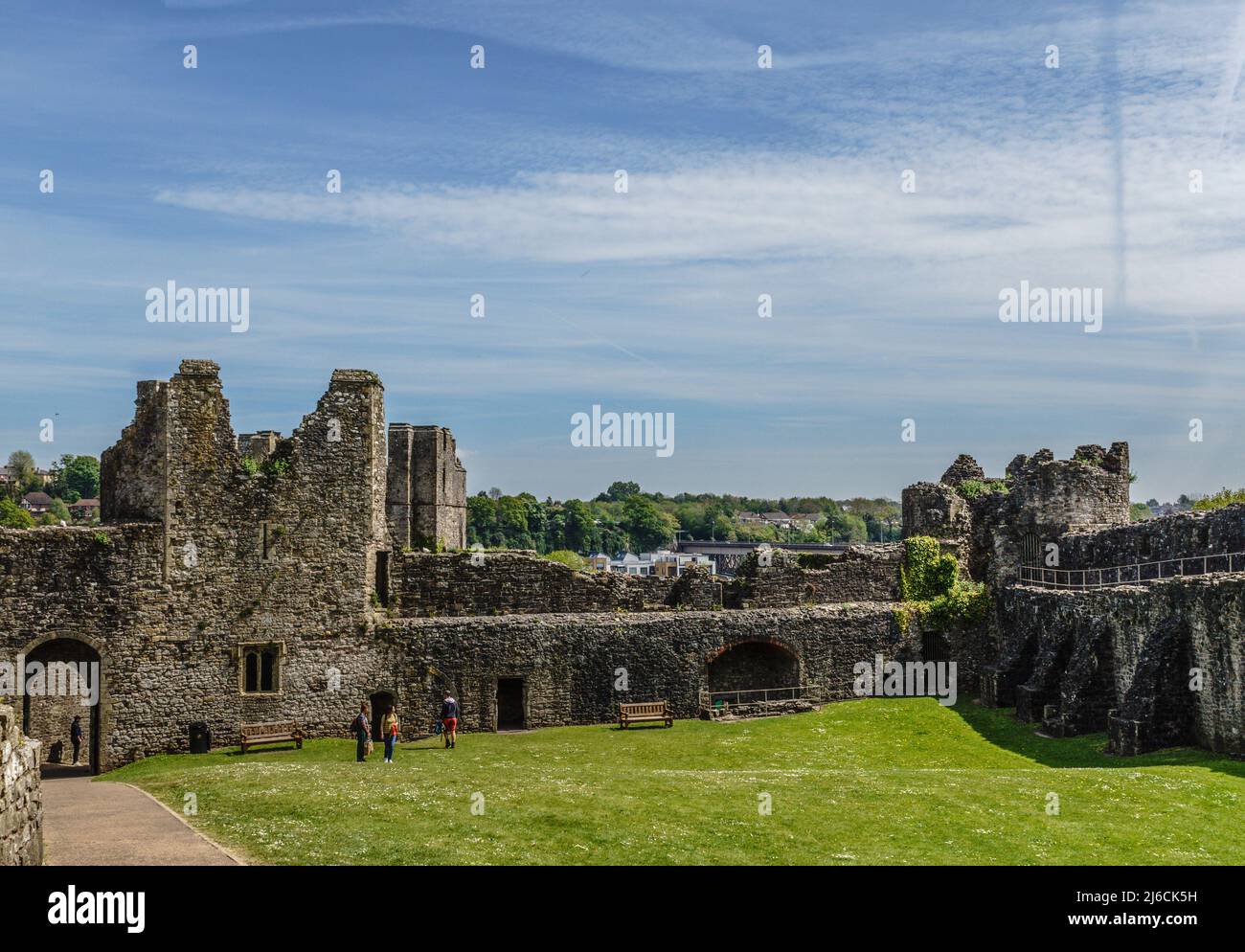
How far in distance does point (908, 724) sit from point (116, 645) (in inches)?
828

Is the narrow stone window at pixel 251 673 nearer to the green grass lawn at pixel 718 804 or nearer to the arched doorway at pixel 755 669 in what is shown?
the green grass lawn at pixel 718 804

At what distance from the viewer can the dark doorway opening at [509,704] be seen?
117 feet

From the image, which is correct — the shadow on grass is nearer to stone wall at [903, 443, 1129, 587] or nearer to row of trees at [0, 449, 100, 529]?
stone wall at [903, 443, 1129, 587]

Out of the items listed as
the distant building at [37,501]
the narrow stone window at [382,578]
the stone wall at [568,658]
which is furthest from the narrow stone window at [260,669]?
the distant building at [37,501]

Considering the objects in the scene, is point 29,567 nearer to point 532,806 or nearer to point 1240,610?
point 532,806

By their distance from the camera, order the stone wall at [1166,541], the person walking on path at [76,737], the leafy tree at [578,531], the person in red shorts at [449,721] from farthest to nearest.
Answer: the leafy tree at [578,531], the person walking on path at [76,737], the stone wall at [1166,541], the person in red shorts at [449,721]

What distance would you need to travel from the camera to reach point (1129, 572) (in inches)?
1517

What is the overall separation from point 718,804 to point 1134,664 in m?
14.7

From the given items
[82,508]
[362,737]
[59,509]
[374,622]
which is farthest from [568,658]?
[59,509]

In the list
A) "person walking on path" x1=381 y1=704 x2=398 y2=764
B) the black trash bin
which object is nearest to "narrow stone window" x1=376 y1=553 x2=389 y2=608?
the black trash bin

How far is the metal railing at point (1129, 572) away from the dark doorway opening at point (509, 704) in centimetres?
1637

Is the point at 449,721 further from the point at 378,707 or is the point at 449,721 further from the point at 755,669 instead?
the point at 755,669
